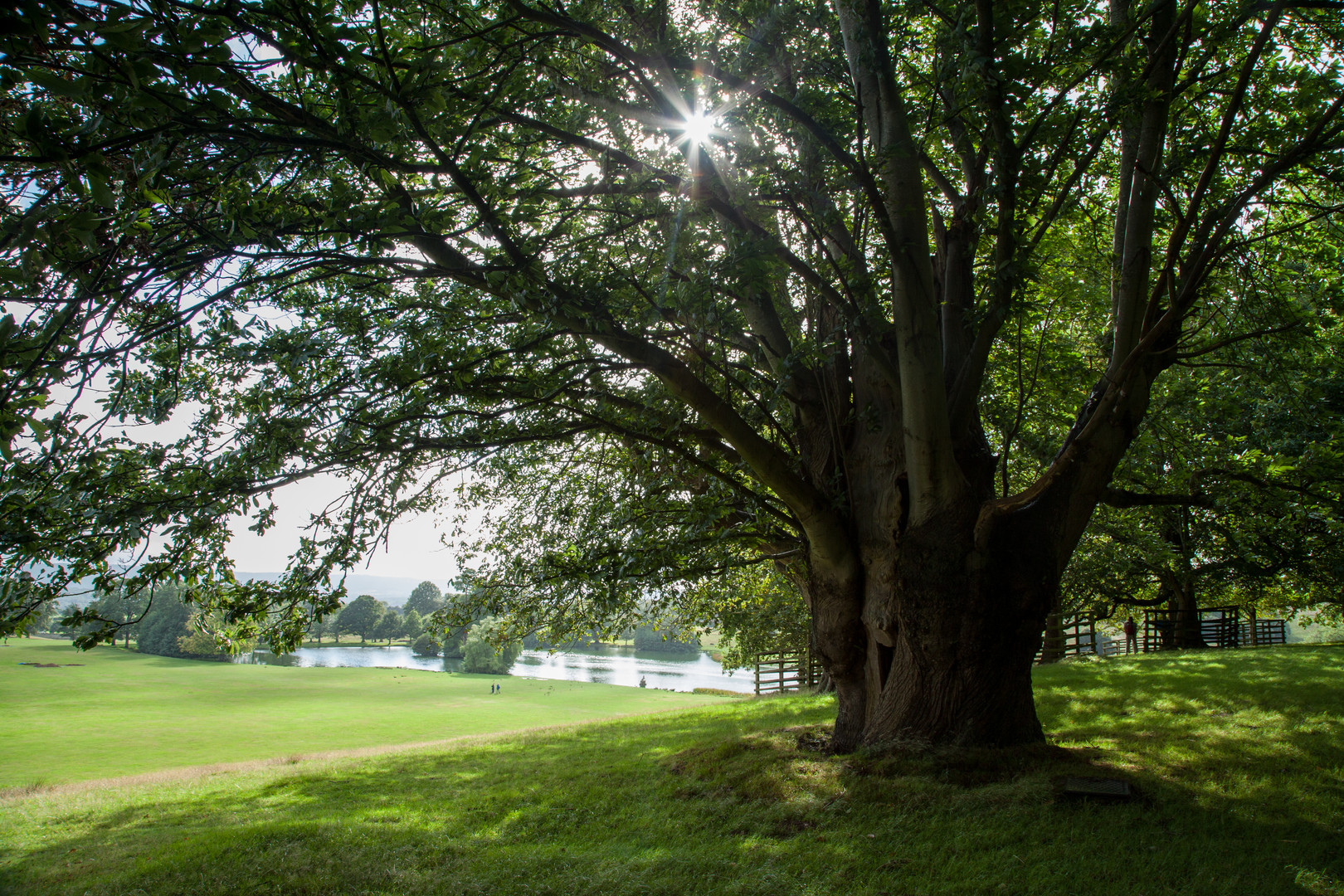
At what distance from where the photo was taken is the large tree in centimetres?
433

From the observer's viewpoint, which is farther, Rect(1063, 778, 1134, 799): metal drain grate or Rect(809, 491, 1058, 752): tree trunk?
Rect(809, 491, 1058, 752): tree trunk

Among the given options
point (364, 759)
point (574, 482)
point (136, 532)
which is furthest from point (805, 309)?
point (364, 759)

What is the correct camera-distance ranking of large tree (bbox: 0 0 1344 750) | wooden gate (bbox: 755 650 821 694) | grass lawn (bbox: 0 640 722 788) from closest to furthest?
large tree (bbox: 0 0 1344 750), grass lawn (bbox: 0 640 722 788), wooden gate (bbox: 755 650 821 694)

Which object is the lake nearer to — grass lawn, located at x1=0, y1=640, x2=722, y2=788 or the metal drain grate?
grass lawn, located at x1=0, y1=640, x2=722, y2=788

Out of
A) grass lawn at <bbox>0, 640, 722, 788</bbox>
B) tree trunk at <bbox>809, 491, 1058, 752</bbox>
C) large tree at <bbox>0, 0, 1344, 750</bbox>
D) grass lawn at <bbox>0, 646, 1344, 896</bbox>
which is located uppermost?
large tree at <bbox>0, 0, 1344, 750</bbox>

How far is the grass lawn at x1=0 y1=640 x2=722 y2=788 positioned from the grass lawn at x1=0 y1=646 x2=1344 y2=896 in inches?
439

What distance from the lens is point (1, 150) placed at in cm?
422

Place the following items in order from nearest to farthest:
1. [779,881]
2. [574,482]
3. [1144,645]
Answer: [779,881] → [574,482] → [1144,645]

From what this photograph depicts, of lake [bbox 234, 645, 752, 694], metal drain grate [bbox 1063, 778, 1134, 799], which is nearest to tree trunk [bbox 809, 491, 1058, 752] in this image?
metal drain grate [bbox 1063, 778, 1134, 799]

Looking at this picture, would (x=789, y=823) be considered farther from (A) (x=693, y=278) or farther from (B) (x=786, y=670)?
(B) (x=786, y=670)

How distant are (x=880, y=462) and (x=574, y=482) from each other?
5116 mm

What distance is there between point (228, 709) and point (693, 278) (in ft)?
114

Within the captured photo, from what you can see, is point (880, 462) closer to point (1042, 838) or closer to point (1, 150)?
point (1042, 838)

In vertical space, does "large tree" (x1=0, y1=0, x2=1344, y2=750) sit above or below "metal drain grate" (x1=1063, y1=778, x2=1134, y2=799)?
above
